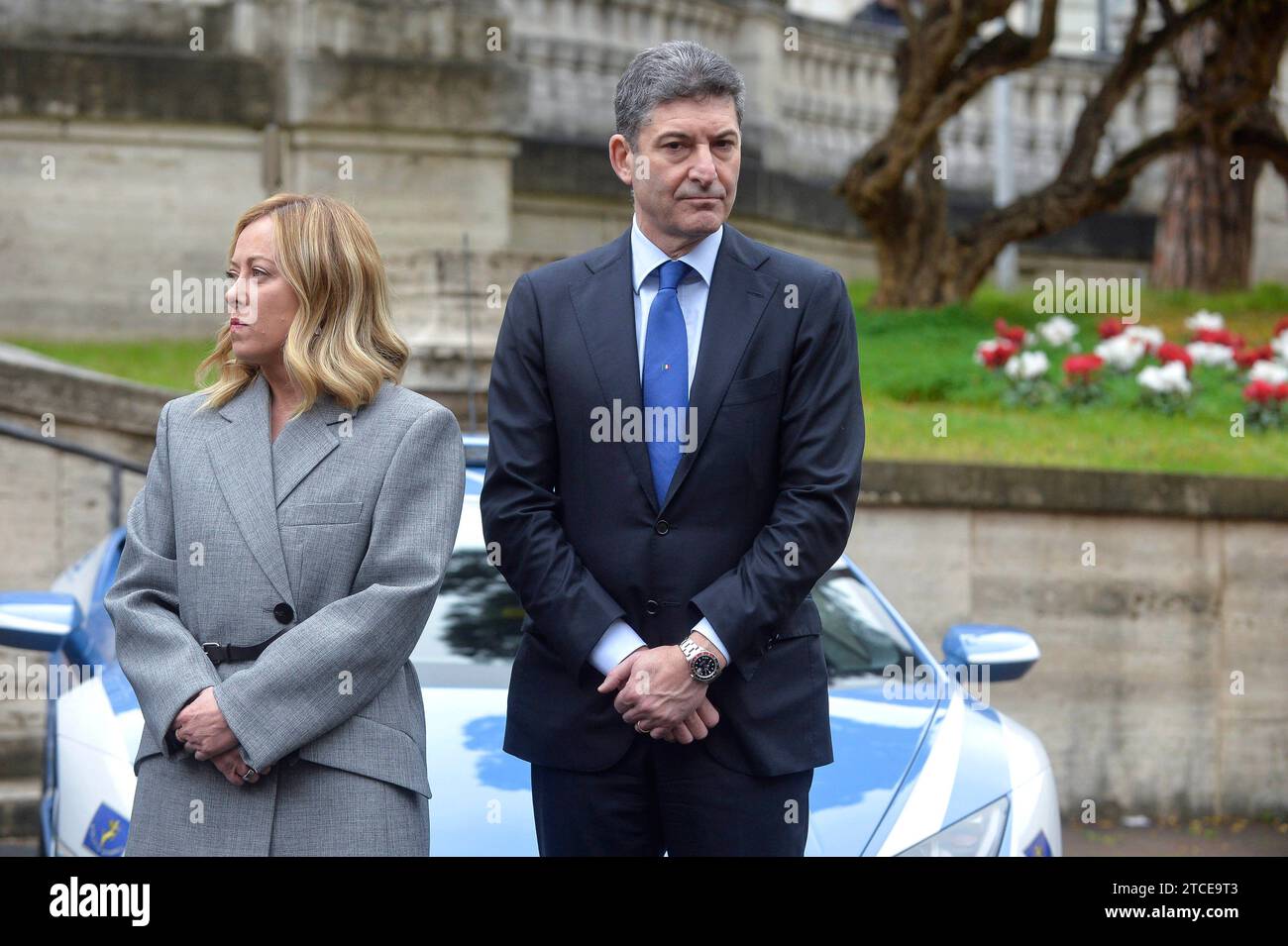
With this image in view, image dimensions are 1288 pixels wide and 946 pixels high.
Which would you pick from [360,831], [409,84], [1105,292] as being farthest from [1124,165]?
[360,831]

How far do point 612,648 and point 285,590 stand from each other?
594 mm

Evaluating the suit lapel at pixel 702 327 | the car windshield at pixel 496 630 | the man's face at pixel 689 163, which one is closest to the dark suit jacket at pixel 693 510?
the suit lapel at pixel 702 327

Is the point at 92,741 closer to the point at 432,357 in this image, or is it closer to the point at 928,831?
the point at 928,831

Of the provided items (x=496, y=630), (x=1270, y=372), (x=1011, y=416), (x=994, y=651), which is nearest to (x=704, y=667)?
(x=496, y=630)

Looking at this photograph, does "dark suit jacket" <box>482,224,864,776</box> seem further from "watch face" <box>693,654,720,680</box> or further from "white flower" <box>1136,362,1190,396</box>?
"white flower" <box>1136,362,1190,396</box>

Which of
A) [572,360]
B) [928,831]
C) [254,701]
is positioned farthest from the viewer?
[928,831]

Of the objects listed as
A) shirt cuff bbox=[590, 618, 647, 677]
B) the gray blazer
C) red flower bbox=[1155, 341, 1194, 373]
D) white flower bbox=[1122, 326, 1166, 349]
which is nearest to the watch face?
shirt cuff bbox=[590, 618, 647, 677]

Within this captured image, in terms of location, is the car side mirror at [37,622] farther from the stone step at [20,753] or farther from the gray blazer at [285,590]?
the stone step at [20,753]

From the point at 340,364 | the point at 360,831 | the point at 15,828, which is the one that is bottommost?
the point at 15,828

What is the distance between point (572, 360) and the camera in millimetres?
3385

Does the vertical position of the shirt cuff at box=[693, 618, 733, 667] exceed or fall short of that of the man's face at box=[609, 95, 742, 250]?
it falls short

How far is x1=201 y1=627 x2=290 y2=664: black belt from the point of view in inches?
128

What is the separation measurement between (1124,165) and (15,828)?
8115mm

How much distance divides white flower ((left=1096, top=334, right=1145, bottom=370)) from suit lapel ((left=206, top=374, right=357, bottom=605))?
727 cm
